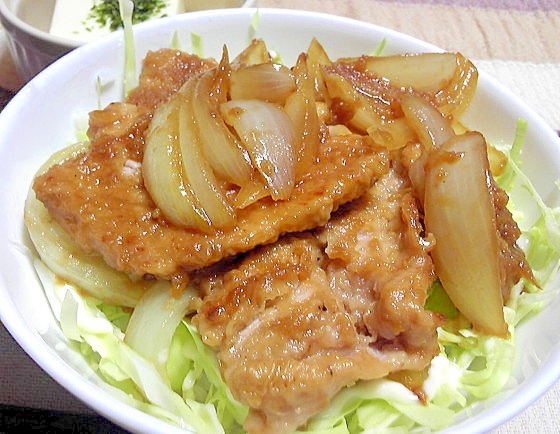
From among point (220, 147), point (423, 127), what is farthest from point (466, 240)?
point (220, 147)

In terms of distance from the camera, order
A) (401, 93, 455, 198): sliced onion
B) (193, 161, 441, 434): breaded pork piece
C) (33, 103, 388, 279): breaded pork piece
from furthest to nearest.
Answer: (401, 93, 455, 198): sliced onion → (33, 103, 388, 279): breaded pork piece → (193, 161, 441, 434): breaded pork piece

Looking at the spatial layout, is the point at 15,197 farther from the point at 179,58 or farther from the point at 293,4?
the point at 293,4

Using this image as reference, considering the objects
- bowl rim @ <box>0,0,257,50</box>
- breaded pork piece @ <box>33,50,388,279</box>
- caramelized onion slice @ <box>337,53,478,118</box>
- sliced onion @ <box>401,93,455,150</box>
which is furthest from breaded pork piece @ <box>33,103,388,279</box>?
bowl rim @ <box>0,0,257,50</box>

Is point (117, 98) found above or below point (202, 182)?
below

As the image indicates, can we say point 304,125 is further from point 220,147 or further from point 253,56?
point 253,56

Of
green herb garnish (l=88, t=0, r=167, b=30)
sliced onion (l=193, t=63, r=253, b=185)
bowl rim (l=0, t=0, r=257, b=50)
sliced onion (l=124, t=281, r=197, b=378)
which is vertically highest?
sliced onion (l=193, t=63, r=253, b=185)

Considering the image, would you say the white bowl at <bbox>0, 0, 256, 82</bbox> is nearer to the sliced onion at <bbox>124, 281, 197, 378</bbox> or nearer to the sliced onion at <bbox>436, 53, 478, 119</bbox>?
the sliced onion at <bbox>436, 53, 478, 119</bbox>
